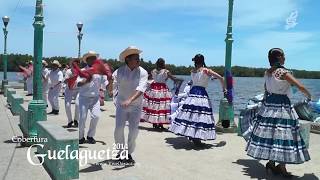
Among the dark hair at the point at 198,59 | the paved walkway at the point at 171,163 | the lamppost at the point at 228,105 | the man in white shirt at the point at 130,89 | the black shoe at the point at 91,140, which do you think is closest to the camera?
the paved walkway at the point at 171,163

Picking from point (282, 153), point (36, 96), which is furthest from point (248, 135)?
point (36, 96)

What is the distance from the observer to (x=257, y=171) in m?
7.36

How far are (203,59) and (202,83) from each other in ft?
1.53

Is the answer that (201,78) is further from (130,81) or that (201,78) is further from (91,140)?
(91,140)

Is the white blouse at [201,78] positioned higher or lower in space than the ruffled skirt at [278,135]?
higher

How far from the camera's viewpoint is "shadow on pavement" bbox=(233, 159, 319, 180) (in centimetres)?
694

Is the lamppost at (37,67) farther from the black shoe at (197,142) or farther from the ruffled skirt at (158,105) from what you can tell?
the ruffled skirt at (158,105)

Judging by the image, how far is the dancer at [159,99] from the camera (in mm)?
11734

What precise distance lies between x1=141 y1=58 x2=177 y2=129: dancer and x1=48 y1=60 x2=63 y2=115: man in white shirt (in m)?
4.10

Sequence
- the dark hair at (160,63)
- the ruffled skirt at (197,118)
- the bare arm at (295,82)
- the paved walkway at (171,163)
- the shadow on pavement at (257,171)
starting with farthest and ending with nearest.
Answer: the dark hair at (160,63) < the ruffled skirt at (197,118) < the shadow on pavement at (257,171) < the paved walkway at (171,163) < the bare arm at (295,82)

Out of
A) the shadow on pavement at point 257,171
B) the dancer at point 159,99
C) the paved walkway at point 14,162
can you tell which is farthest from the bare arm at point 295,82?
the dancer at point 159,99

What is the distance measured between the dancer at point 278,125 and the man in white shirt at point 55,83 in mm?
9191

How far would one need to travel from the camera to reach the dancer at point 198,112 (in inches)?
355

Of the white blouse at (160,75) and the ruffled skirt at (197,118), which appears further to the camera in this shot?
the white blouse at (160,75)
